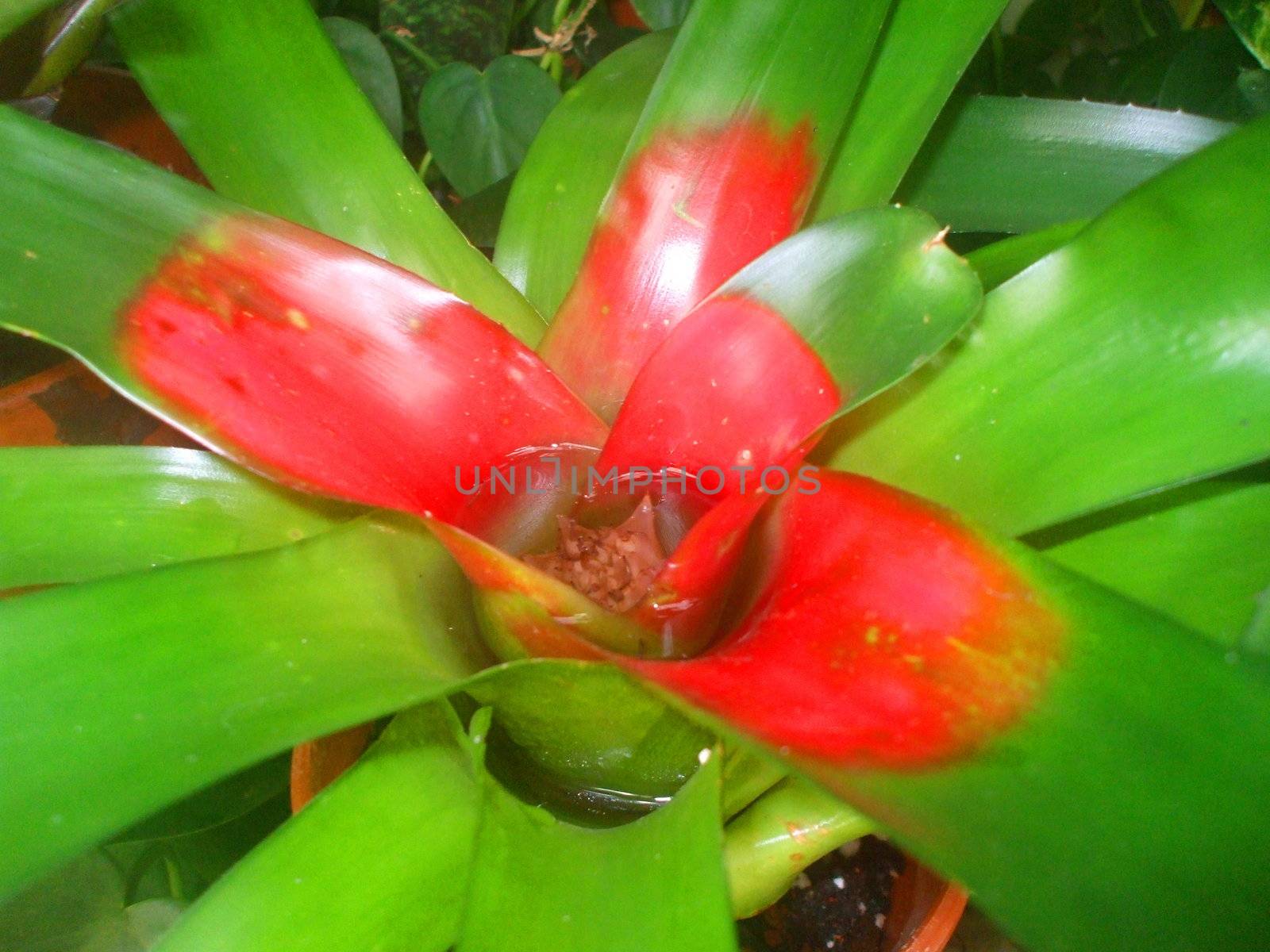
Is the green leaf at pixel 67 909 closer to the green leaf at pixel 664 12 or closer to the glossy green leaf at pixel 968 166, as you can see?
the glossy green leaf at pixel 968 166

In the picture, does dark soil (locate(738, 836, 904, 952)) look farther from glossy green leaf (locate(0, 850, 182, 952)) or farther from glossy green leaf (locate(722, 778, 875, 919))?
glossy green leaf (locate(0, 850, 182, 952))

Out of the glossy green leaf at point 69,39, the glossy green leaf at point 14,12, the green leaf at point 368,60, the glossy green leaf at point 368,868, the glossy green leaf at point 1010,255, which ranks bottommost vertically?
the glossy green leaf at point 368,868

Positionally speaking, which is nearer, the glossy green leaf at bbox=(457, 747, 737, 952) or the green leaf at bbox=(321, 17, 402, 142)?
the glossy green leaf at bbox=(457, 747, 737, 952)

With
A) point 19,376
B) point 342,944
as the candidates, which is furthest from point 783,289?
point 19,376

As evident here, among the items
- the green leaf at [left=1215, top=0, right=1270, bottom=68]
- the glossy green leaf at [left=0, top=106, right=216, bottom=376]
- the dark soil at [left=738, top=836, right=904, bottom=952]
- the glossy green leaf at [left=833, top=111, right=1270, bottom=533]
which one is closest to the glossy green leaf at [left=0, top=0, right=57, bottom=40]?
the glossy green leaf at [left=0, top=106, right=216, bottom=376]

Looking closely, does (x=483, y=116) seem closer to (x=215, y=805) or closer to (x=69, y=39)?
(x=69, y=39)

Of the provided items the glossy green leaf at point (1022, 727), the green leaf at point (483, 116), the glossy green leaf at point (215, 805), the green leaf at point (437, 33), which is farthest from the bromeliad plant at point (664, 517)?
the green leaf at point (437, 33)
